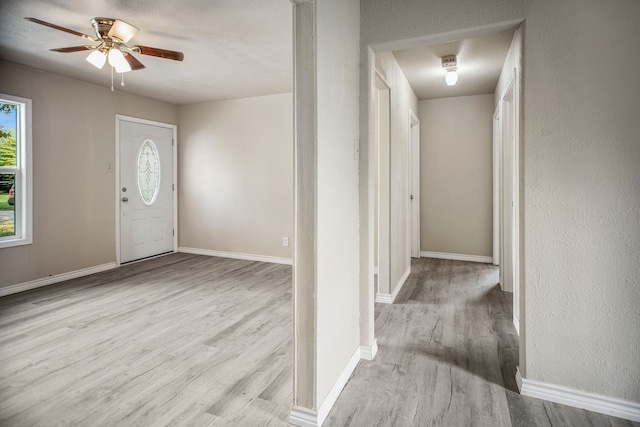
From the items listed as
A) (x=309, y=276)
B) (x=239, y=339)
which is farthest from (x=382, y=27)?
(x=239, y=339)

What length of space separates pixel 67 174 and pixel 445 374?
180 inches

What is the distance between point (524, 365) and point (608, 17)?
5.95ft

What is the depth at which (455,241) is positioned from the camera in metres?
5.50

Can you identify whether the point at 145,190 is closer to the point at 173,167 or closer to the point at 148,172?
the point at 148,172

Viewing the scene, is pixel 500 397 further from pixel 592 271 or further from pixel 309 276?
pixel 309 276

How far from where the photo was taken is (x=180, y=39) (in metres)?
3.19

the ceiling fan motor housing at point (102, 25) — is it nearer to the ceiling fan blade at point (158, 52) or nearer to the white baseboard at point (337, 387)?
the ceiling fan blade at point (158, 52)

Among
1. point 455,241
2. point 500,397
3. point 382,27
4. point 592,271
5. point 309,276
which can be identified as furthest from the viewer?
point 455,241

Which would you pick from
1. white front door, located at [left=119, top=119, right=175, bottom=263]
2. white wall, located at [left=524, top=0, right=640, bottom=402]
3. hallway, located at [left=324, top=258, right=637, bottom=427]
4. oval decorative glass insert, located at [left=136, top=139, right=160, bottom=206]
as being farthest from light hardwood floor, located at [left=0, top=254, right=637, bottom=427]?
oval decorative glass insert, located at [left=136, top=139, right=160, bottom=206]

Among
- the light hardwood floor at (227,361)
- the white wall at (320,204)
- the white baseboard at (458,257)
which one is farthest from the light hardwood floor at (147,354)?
the white baseboard at (458,257)

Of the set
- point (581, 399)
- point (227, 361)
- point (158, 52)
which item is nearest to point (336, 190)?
point (227, 361)

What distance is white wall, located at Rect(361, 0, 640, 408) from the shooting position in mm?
1777

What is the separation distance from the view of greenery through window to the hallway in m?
3.95

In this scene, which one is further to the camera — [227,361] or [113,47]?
[113,47]
